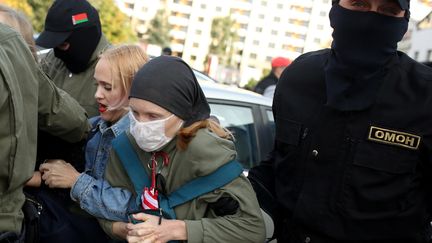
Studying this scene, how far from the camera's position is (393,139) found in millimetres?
1817

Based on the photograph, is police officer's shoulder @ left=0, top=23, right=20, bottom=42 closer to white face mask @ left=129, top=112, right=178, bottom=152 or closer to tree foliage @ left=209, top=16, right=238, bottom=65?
white face mask @ left=129, top=112, right=178, bottom=152

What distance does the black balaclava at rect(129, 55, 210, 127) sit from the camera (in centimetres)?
196

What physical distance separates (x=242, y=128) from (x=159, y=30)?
261 feet

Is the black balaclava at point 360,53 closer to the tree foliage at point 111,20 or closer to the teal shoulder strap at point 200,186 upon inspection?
the teal shoulder strap at point 200,186

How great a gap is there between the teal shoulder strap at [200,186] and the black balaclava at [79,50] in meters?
1.41

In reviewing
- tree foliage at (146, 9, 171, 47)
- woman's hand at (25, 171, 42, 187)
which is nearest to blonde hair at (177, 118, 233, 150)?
woman's hand at (25, 171, 42, 187)

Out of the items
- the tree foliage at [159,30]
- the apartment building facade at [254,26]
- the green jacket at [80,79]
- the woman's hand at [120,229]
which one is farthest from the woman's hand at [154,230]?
the apartment building facade at [254,26]

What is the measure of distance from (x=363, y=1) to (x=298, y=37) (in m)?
113

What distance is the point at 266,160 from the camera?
2.23m

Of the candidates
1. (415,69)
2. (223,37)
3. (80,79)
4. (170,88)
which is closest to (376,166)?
(415,69)

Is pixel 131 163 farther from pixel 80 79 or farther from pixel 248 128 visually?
pixel 248 128

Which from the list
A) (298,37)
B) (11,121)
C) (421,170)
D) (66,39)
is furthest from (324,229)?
(298,37)

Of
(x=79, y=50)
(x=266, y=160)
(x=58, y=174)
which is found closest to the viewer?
(x=266, y=160)

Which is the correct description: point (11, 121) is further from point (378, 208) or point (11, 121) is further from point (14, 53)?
point (378, 208)
